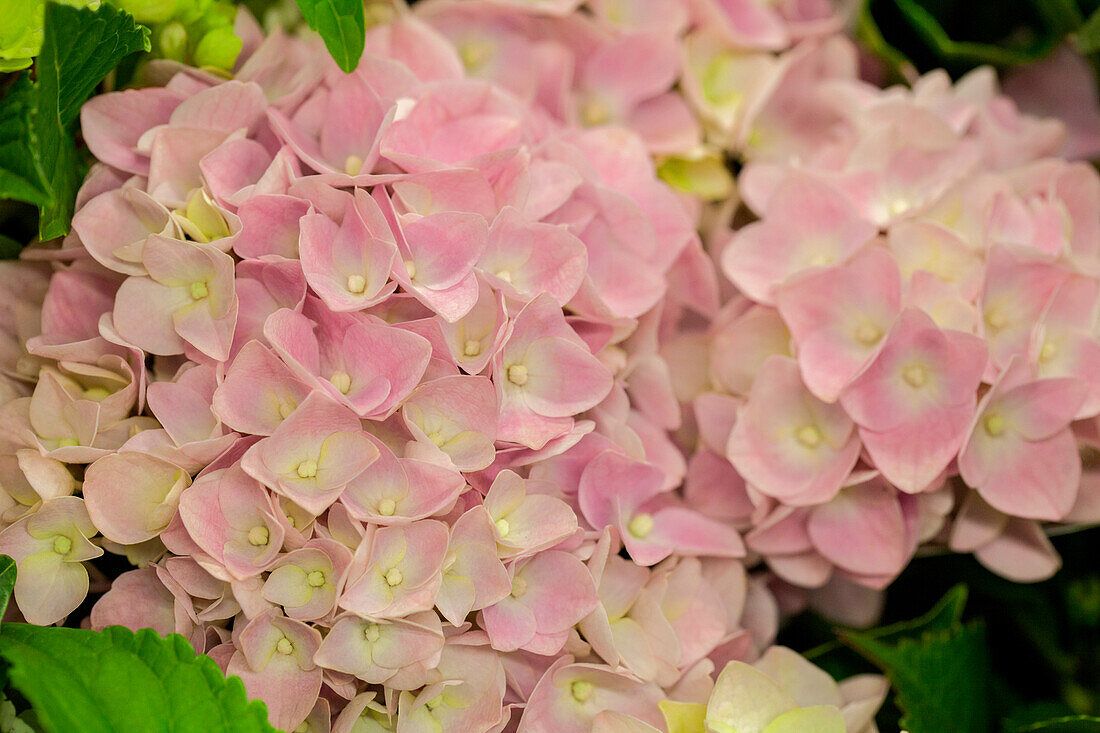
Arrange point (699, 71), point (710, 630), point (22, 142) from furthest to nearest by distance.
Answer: point (699, 71), point (710, 630), point (22, 142)

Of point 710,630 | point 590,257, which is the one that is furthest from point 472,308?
point 710,630

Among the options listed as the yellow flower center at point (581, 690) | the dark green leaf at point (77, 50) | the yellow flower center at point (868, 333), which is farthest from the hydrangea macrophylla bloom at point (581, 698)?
the dark green leaf at point (77, 50)

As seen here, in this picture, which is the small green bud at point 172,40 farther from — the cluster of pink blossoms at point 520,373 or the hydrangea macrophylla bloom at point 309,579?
the hydrangea macrophylla bloom at point 309,579

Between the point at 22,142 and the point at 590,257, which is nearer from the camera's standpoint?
the point at 22,142

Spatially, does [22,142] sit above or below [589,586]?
above

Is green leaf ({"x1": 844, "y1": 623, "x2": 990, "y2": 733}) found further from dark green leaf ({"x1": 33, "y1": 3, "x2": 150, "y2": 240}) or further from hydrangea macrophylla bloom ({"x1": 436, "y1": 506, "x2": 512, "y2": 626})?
dark green leaf ({"x1": 33, "y1": 3, "x2": 150, "y2": 240})

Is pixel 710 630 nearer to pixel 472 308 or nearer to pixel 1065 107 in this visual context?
pixel 472 308
